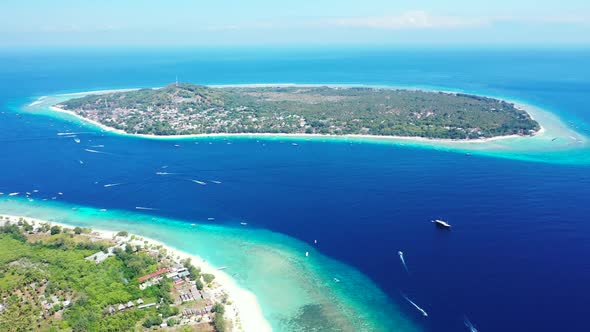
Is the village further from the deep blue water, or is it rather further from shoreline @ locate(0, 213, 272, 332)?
the deep blue water

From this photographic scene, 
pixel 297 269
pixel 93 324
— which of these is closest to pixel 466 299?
pixel 297 269

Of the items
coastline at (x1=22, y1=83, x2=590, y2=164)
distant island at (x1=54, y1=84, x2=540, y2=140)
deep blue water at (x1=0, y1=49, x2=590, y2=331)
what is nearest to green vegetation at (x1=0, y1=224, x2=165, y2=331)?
deep blue water at (x1=0, y1=49, x2=590, y2=331)

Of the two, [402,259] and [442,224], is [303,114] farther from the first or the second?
[402,259]

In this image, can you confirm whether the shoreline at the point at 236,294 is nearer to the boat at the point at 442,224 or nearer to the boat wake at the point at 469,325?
the boat wake at the point at 469,325

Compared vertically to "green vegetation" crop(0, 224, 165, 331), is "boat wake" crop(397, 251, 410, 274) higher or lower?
higher

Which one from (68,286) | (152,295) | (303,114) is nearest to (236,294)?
(152,295)

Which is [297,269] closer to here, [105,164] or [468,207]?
[468,207]

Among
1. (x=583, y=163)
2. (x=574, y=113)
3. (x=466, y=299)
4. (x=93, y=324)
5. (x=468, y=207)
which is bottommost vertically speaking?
(x=93, y=324)

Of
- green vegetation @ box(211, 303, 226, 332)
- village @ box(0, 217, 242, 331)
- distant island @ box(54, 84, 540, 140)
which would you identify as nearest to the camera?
green vegetation @ box(211, 303, 226, 332)
